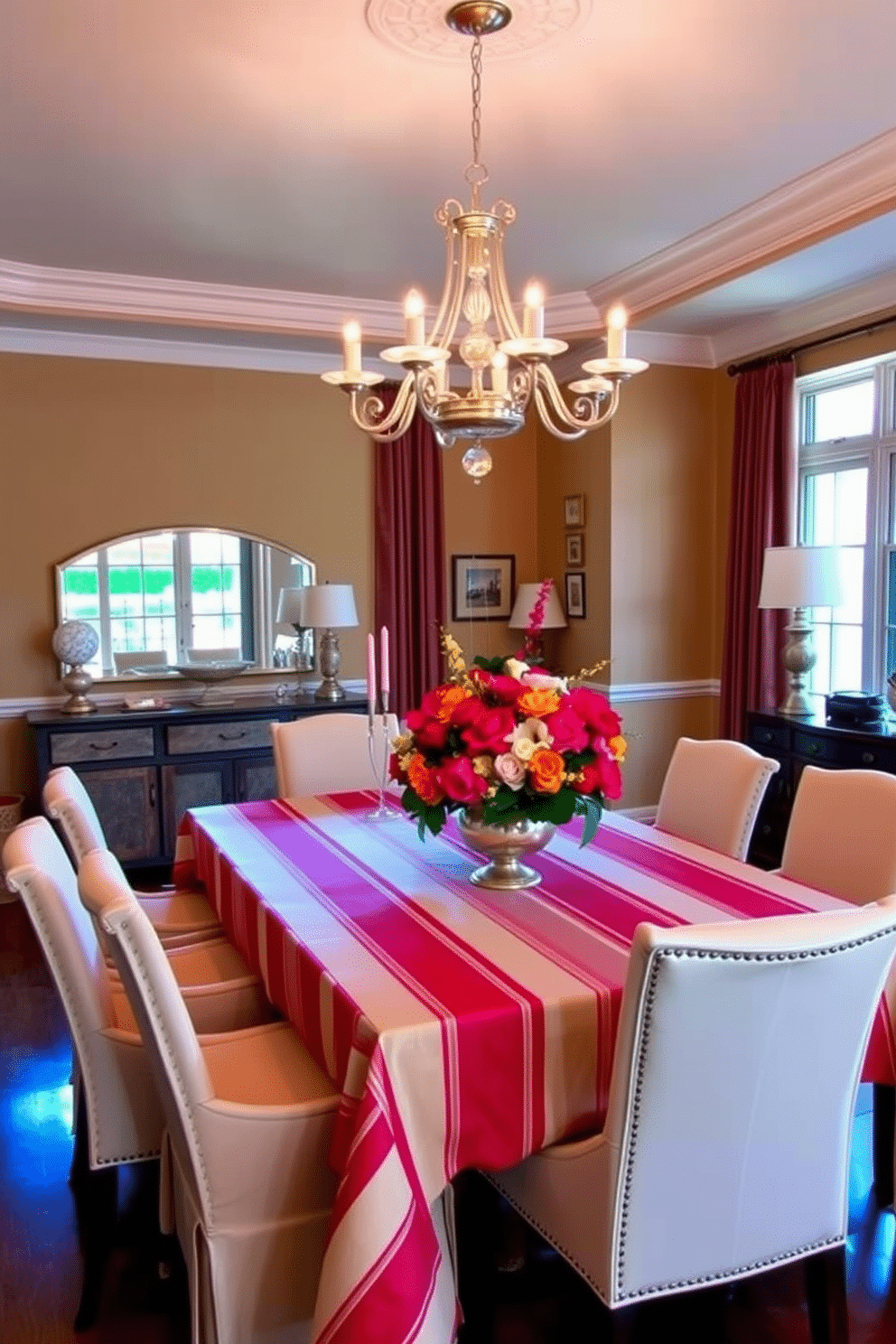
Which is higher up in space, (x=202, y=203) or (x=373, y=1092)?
(x=202, y=203)

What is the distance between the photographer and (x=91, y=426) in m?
4.95

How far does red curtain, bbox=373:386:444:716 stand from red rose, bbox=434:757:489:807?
11.0ft

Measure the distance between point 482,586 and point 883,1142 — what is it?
13.0 feet

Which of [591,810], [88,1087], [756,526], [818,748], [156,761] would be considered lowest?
[88,1087]

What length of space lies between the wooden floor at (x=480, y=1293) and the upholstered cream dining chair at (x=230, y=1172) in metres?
0.37

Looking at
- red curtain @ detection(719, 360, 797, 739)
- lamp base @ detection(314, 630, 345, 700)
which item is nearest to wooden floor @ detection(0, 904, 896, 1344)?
red curtain @ detection(719, 360, 797, 739)

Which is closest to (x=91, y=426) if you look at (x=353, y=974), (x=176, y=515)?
(x=176, y=515)

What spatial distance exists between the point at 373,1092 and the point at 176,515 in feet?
13.3

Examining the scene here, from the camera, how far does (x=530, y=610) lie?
5.54 metres

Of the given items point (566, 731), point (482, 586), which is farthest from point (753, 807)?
point (482, 586)

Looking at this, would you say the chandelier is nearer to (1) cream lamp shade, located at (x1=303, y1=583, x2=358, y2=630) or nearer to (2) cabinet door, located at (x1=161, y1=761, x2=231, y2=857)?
(1) cream lamp shade, located at (x1=303, y1=583, x2=358, y2=630)

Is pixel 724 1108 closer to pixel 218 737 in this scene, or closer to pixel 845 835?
pixel 845 835

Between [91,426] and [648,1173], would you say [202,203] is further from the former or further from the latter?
[648,1173]

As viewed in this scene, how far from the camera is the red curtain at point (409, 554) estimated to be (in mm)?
5508
